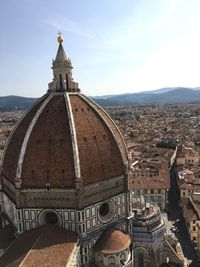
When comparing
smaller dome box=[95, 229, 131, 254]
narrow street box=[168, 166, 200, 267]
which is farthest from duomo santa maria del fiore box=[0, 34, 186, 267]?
narrow street box=[168, 166, 200, 267]

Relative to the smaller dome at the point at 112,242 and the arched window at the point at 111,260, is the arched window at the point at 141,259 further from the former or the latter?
the arched window at the point at 111,260

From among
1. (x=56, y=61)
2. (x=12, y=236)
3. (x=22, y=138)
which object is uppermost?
(x=56, y=61)

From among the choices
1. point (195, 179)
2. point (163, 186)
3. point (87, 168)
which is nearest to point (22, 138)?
point (87, 168)

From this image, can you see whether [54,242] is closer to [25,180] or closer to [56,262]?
[56,262]

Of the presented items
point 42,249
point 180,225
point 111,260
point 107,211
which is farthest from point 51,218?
point 180,225

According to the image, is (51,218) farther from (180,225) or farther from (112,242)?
(180,225)

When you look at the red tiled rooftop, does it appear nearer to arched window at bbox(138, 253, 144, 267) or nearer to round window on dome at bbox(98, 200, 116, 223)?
round window on dome at bbox(98, 200, 116, 223)
